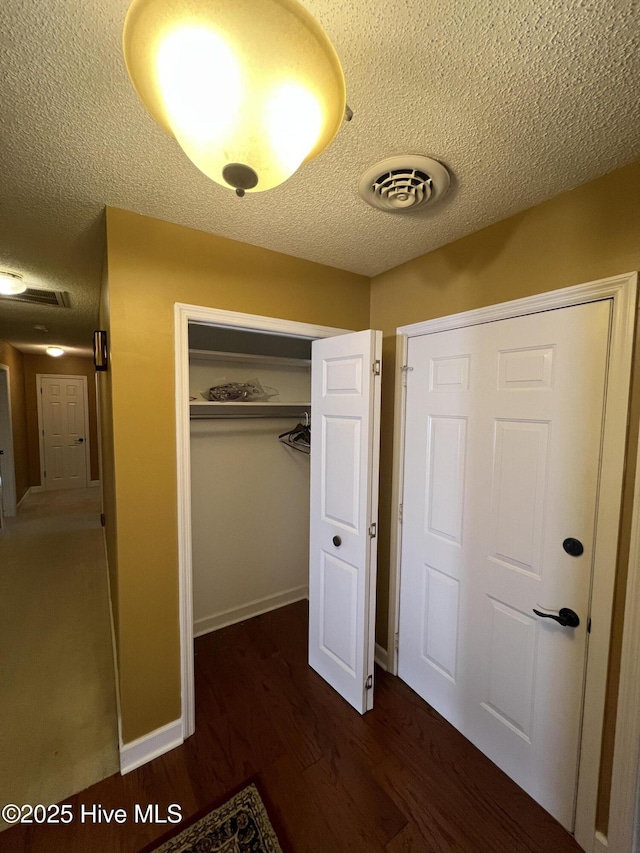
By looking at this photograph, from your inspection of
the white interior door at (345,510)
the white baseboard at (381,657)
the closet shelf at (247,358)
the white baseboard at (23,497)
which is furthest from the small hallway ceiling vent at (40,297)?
the white baseboard at (23,497)

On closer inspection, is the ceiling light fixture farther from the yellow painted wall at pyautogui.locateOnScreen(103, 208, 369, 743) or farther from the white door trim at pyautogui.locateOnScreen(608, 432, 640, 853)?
the white door trim at pyautogui.locateOnScreen(608, 432, 640, 853)

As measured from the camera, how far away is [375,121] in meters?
0.94

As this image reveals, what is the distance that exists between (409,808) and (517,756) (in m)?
0.50

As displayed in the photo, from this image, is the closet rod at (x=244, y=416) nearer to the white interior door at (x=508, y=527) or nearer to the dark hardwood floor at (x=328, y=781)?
the white interior door at (x=508, y=527)

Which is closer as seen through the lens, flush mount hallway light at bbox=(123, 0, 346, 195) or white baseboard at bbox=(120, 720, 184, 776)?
flush mount hallway light at bbox=(123, 0, 346, 195)

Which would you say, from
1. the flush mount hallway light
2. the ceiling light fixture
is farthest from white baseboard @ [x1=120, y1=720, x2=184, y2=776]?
the ceiling light fixture

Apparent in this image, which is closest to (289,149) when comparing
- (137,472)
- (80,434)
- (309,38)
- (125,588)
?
(309,38)

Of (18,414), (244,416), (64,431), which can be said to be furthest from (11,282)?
(64,431)

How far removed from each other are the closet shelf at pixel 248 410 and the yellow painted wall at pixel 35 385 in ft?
17.7

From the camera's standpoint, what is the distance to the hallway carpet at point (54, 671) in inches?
57.5

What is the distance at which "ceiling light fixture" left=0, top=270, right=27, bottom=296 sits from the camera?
7.12 ft

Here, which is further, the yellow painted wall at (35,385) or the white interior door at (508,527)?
the yellow painted wall at (35,385)

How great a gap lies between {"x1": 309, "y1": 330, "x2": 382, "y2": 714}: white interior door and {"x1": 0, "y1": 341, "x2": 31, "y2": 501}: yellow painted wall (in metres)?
4.99

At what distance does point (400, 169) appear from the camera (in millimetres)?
1120
